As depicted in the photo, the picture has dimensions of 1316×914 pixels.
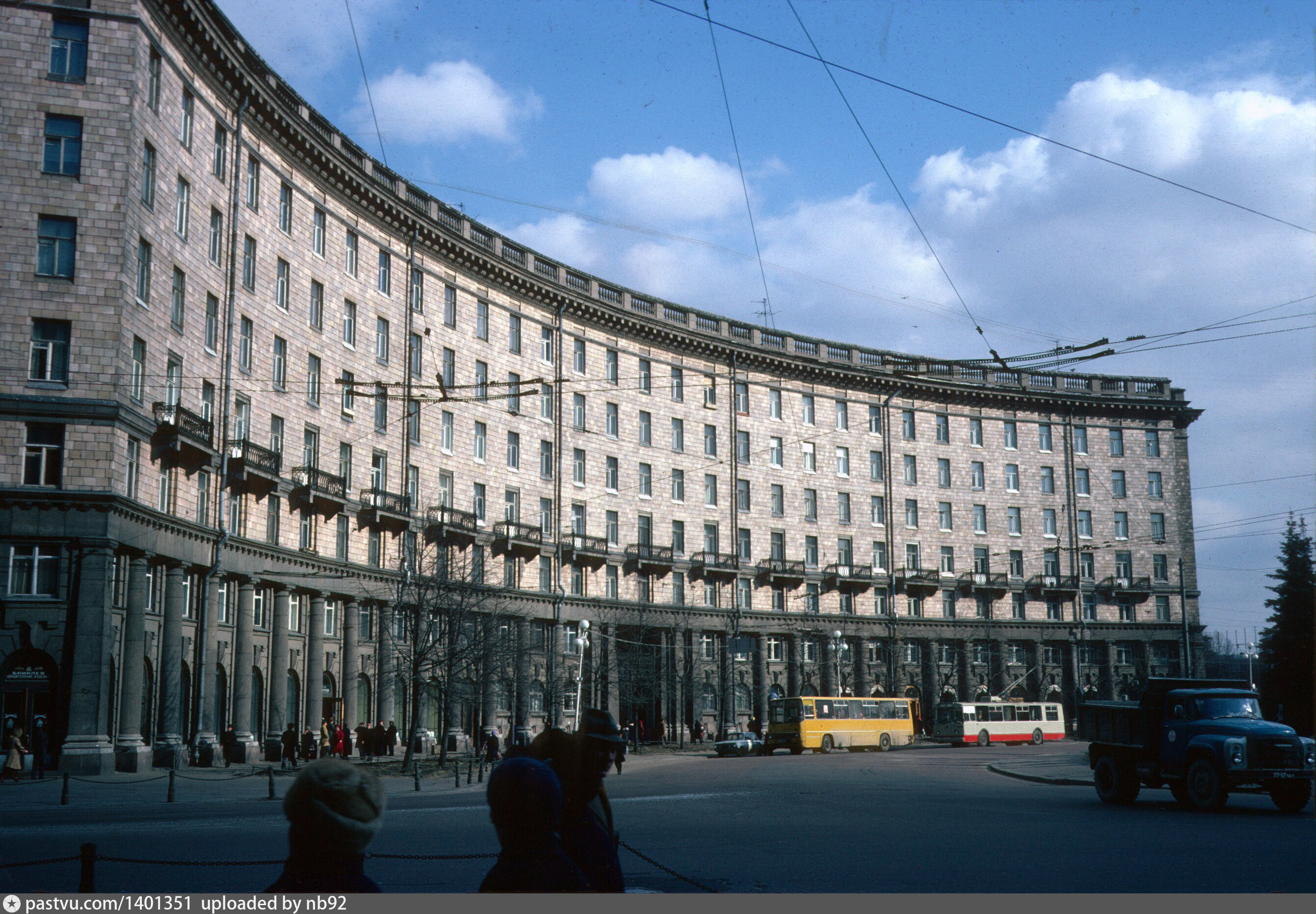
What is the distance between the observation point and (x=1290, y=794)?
21.1 meters

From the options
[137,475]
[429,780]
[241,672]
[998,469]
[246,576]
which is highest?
[998,469]

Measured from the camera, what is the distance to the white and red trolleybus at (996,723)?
2502 inches

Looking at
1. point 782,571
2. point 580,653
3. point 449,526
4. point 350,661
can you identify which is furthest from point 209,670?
point 782,571

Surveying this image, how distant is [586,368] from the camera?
6481cm

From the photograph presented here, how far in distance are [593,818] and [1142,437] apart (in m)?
87.4

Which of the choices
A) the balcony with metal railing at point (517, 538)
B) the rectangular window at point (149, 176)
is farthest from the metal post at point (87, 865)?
the balcony with metal railing at point (517, 538)

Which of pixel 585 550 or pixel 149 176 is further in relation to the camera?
pixel 585 550

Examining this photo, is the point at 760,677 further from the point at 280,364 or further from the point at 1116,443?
the point at 280,364

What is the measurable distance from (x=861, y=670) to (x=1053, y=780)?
42578 mm

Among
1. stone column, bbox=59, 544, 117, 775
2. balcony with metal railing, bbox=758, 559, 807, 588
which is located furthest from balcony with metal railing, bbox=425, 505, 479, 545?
balcony with metal railing, bbox=758, 559, 807, 588

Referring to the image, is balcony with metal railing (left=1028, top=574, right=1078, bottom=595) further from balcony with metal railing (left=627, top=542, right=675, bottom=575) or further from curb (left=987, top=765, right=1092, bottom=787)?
curb (left=987, top=765, right=1092, bottom=787)
